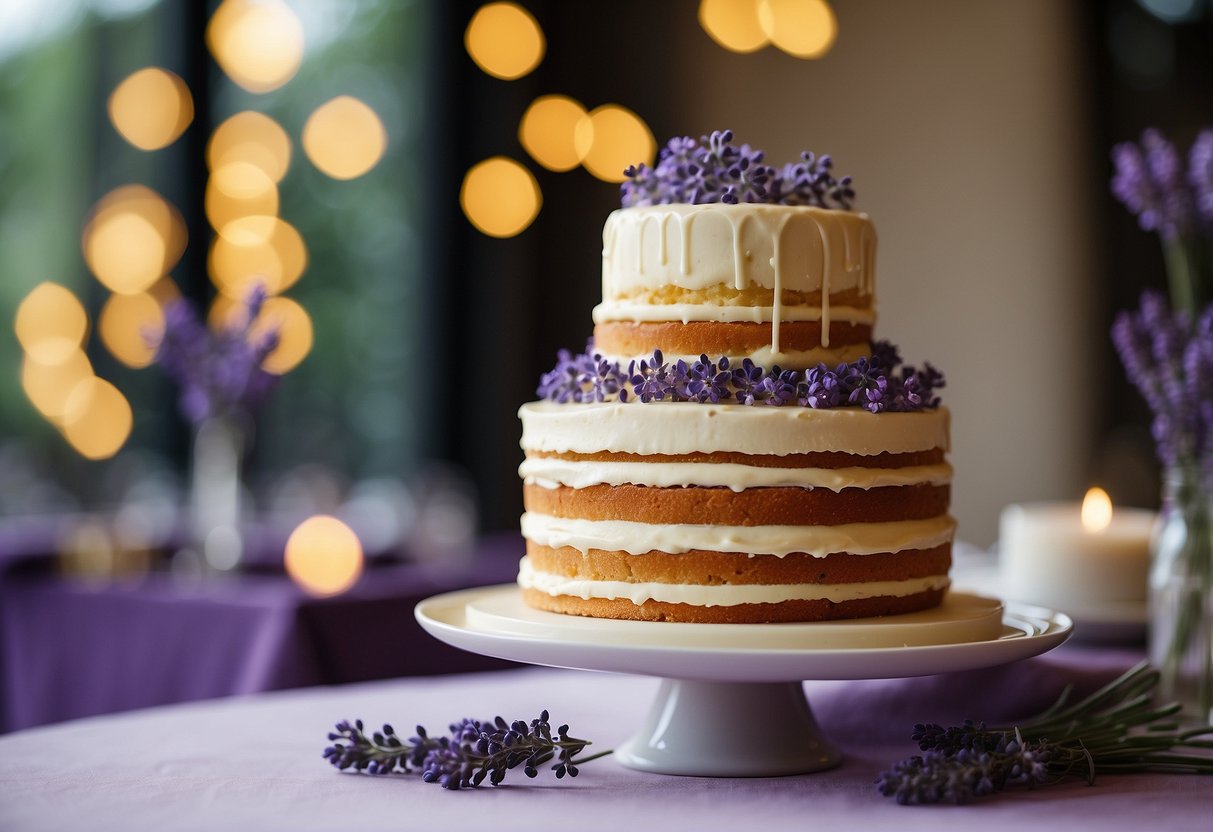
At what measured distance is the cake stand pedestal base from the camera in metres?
1.23

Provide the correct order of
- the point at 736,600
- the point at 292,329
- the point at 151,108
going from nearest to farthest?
the point at 736,600 < the point at 151,108 < the point at 292,329

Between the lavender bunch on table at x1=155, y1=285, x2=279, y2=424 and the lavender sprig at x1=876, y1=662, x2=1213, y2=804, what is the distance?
5.84 ft

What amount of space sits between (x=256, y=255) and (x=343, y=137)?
65cm

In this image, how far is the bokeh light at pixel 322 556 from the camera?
2.78 metres

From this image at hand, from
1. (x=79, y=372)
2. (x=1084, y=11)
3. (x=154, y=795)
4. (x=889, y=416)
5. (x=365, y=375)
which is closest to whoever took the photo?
(x=154, y=795)

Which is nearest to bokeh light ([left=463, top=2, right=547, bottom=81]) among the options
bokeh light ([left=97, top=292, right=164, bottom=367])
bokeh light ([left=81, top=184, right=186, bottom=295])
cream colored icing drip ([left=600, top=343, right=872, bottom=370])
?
bokeh light ([left=81, top=184, right=186, bottom=295])

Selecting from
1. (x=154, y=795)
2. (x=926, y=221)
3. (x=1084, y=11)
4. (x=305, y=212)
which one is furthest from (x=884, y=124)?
(x=154, y=795)

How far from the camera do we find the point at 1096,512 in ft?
6.16

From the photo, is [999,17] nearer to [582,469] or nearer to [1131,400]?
[1131,400]

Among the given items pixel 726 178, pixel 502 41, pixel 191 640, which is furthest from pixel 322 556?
pixel 502 41

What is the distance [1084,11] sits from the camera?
5.22 m

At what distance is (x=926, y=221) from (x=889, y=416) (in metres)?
4.30

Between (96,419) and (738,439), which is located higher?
(738,439)

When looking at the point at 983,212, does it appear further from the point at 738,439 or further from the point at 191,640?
the point at 738,439
